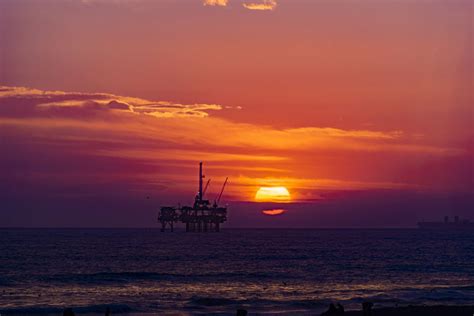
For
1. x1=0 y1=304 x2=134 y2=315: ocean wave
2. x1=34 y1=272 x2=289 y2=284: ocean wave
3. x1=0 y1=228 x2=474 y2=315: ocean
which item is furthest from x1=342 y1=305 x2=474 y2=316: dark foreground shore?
x1=34 y1=272 x2=289 y2=284: ocean wave

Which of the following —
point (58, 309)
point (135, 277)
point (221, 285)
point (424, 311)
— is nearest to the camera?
point (424, 311)

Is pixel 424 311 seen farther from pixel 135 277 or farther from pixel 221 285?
pixel 135 277

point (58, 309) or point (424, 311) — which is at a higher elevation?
point (424, 311)

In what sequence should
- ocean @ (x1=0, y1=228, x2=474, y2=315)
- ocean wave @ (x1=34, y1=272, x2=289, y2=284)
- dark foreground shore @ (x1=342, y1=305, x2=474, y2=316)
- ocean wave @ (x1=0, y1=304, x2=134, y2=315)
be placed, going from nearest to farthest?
dark foreground shore @ (x1=342, y1=305, x2=474, y2=316) → ocean wave @ (x1=0, y1=304, x2=134, y2=315) → ocean @ (x1=0, y1=228, x2=474, y2=315) → ocean wave @ (x1=34, y1=272, x2=289, y2=284)

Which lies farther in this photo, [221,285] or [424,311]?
[221,285]

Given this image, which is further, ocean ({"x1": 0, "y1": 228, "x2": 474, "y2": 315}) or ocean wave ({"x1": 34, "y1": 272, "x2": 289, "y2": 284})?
ocean wave ({"x1": 34, "y1": 272, "x2": 289, "y2": 284})

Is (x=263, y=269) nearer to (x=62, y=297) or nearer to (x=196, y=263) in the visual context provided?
(x=196, y=263)

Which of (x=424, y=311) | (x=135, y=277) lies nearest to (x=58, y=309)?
(x=424, y=311)

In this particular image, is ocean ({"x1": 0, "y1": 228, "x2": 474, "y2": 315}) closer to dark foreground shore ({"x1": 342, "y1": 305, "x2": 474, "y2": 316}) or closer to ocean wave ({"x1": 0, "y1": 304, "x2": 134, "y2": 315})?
ocean wave ({"x1": 0, "y1": 304, "x2": 134, "y2": 315})

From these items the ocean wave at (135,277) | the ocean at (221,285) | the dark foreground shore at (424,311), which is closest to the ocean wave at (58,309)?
the ocean at (221,285)

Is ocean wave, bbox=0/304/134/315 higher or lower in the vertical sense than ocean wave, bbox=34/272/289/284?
lower

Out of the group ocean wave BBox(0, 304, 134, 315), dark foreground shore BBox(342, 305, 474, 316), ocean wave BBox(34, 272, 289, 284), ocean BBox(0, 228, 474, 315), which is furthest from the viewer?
ocean wave BBox(34, 272, 289, 284)

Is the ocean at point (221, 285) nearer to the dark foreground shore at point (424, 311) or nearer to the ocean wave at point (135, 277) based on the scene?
the ocean wave at point (135, 277)

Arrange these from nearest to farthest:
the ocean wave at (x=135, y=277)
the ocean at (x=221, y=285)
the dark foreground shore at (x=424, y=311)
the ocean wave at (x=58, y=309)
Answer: the dark foreground shore at (x=424, y=311), the ocean wave at (x=58, y=309), the ocean at (x=221, y=285), the ocean wave at (x=135, y=277)
